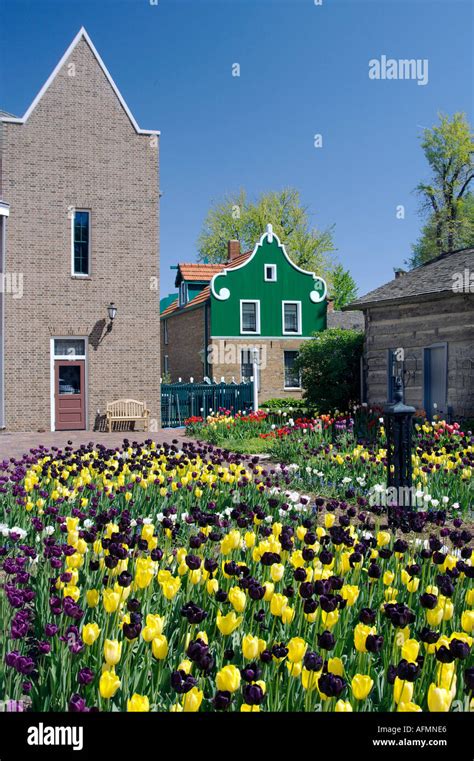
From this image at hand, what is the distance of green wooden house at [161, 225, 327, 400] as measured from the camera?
34.0 meters

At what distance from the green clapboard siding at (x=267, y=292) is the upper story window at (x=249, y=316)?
Answer: 20 cm

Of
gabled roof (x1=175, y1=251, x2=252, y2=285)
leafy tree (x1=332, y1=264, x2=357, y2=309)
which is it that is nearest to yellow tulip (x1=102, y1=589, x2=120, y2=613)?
gabled roof (x1=175, y1=251, x2=252, y2=285)

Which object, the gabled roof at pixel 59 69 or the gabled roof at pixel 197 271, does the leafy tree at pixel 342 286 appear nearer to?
the gabled roof at pixel 197 271

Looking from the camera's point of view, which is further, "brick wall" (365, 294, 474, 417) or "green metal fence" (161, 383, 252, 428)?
"green metal fence" (161, 383, 252, 428)

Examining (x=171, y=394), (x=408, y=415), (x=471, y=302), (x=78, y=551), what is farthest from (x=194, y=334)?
(x=78, y=551)

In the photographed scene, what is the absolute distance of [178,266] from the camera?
38.2 meters

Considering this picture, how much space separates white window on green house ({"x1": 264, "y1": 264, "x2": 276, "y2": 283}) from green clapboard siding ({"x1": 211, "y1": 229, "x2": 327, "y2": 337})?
0.16 meters

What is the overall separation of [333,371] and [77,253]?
9.47m

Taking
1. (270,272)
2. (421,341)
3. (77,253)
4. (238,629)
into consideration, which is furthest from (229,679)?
(270,272)

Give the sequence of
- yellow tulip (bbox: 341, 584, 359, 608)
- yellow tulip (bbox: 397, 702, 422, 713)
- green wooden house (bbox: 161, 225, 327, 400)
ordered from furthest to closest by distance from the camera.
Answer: green wooden house (bbox: 161, 225, 327, 400)
yellow tulip (bbox: 341, 584, 359, 608)
yellow tulip (bbox: 397, 702, 422, 713)

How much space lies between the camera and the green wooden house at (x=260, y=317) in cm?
3403

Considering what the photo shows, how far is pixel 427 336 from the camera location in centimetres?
1973

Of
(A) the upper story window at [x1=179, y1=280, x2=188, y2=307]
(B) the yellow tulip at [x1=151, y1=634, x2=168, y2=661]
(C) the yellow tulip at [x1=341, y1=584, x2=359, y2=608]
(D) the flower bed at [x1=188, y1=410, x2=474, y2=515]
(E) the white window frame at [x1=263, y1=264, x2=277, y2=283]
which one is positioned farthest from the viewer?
(A) the upper story window at [x1=179, y1=280, x2=188, y2=307]

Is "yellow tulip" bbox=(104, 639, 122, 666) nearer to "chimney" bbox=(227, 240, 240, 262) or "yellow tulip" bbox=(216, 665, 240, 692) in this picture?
"yellow tulip" bbox=(216, 665, 240, 692)
